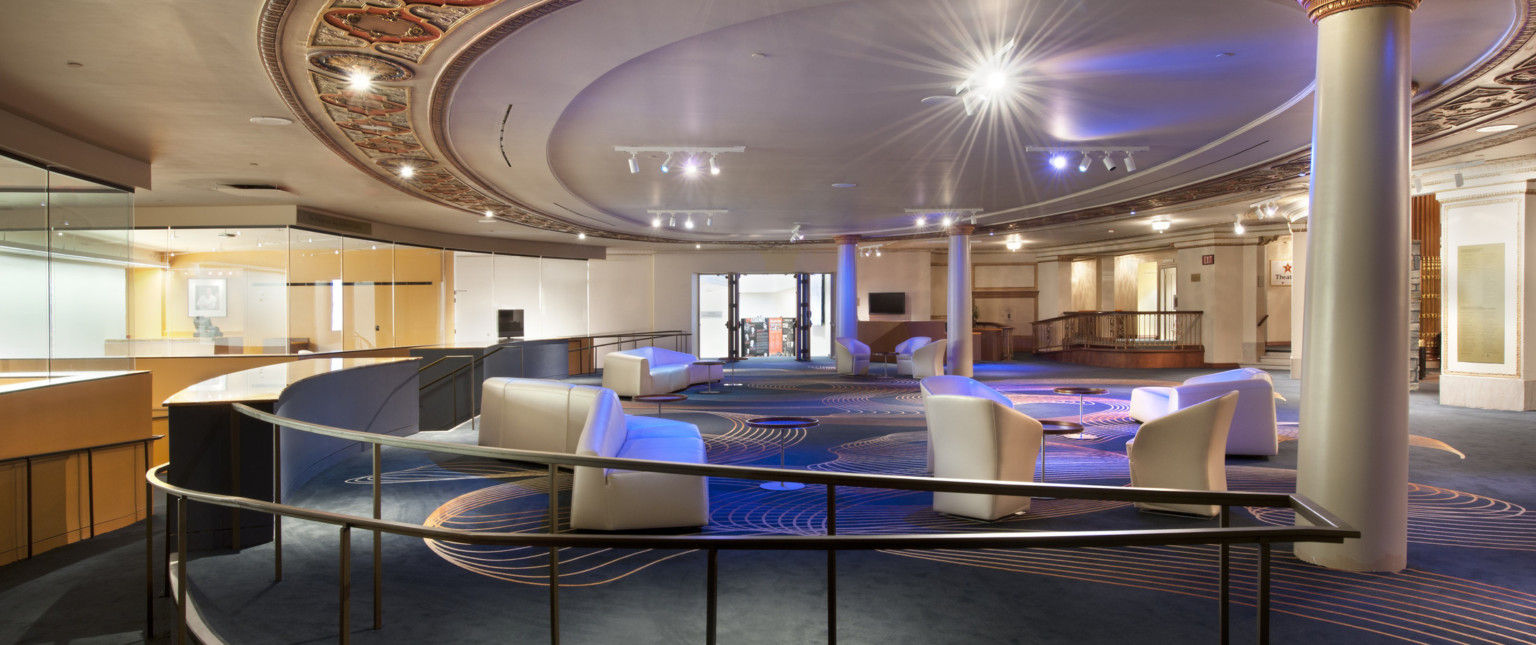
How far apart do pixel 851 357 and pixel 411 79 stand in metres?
12.3

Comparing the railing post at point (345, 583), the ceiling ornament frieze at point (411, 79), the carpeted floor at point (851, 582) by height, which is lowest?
the carpeted floor at point (851, 582)

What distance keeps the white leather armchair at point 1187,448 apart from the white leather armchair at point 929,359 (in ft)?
32.7

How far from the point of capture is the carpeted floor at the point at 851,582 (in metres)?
3.39

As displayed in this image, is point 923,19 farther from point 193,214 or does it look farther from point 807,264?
point 807,264

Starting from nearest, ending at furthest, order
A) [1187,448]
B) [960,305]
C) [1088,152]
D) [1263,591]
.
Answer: [1263,591]
[1187,448]
[1088,152]
[960,305]

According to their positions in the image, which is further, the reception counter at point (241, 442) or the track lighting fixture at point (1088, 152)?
the track lighting fixture at point (1088, 152)

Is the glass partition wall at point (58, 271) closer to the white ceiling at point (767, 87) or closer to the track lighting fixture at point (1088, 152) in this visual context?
the white ceiling at point (767, 87)

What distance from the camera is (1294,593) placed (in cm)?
377

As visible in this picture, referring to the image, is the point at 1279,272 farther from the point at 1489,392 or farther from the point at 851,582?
the point at 851,582

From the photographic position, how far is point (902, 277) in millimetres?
21703

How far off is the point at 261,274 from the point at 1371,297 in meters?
12.8

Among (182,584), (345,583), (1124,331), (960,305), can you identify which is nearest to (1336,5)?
(345,583)

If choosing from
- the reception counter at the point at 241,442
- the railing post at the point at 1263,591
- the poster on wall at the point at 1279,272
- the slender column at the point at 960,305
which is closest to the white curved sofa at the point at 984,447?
the railing post at the point at 1263,591

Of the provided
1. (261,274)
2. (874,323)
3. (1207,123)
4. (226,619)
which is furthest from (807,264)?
(226,619)
